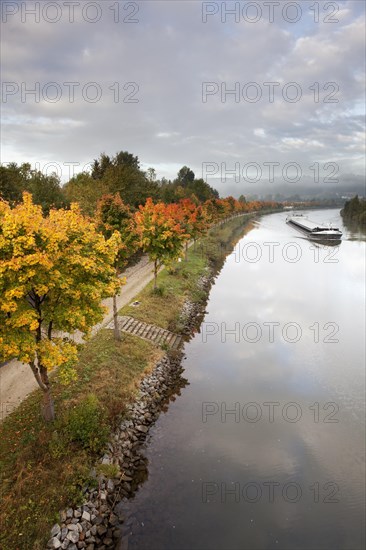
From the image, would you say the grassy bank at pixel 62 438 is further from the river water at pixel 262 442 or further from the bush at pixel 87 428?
the river water at pixel 262 442

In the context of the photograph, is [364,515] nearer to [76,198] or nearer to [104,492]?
[104,492]

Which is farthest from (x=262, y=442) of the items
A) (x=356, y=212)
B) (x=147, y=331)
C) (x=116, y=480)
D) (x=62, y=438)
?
(x=356, y=212)

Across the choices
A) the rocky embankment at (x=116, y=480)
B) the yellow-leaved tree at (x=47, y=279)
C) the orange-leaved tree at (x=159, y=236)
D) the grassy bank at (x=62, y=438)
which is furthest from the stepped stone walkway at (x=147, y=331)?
the yellow-leaved tree at (x=47, y=279)

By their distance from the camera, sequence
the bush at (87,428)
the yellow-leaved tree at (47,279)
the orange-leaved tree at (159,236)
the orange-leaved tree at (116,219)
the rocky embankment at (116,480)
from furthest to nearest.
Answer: the orange-leaved tree at (159,236), the orange-leaved tree at (116,219), the bush at (87,428), the rocky embankment at (116,480), the yellow-leaved tree at (47,279)

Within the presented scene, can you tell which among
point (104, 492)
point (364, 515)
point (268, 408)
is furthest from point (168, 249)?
point (364, 515)

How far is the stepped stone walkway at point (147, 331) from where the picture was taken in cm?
2880

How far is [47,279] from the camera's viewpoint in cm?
1327

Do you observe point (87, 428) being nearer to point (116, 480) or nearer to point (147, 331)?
point (116, 480)

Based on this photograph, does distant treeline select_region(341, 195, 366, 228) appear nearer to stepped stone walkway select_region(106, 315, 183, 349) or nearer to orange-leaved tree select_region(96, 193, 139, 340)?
stepped stone walkway select_region(106, 315, 183, 349)

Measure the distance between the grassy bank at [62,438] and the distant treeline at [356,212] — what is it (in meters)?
135

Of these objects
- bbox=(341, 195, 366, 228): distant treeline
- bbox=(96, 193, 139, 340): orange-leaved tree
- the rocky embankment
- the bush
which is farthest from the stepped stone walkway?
bbox=(341, 195, 366, 228): distant treeline

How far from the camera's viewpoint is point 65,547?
12750mm

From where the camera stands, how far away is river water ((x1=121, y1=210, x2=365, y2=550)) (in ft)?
49.4

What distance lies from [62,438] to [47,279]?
7733 millimetres
